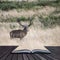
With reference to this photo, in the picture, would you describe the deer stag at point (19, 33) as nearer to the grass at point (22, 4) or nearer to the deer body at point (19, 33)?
the deer body at point (19, 33)

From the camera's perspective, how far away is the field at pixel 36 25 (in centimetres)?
184

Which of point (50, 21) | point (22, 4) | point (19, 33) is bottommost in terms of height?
point (19, 33)

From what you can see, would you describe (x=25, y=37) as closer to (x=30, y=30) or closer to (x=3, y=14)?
(x=30, y=30)

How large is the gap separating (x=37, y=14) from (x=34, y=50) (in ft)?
1.23

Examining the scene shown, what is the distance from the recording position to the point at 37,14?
1.90 metres

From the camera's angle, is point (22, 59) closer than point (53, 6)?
Yes

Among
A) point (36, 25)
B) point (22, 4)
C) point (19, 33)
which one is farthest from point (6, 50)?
point (22, 4)

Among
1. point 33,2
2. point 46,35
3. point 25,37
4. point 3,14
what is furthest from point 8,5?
point 46,35

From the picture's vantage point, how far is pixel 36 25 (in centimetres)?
188

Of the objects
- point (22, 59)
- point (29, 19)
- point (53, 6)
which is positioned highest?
point (53, 6)

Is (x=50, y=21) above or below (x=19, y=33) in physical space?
above

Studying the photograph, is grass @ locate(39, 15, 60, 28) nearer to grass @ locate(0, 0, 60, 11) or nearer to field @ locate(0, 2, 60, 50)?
field @ locate(0, 2, 60, 50)

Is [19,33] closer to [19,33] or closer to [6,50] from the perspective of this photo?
[19,33]

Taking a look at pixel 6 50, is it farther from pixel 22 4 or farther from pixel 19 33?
pixel 22 4
